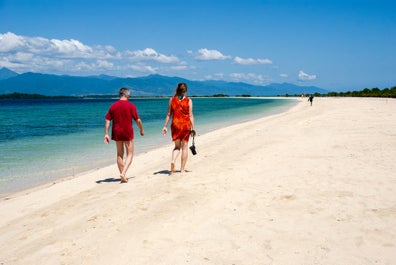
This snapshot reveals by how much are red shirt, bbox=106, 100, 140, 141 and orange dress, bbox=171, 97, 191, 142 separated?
37.2 inches

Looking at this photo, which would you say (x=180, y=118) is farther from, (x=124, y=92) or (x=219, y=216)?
(x=219, y=216)

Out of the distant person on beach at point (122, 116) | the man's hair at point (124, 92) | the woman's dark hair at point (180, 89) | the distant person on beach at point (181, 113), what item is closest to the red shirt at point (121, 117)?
the distant person on beach at point (122, 116)

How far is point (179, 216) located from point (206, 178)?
2.47 meters

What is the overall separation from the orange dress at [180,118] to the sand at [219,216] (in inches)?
39.7

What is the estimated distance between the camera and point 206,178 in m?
7.41

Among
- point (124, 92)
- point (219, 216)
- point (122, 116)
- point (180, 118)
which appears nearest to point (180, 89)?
point (180, 118)

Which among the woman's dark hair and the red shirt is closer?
the red shirt

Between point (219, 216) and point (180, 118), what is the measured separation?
334 centimetres

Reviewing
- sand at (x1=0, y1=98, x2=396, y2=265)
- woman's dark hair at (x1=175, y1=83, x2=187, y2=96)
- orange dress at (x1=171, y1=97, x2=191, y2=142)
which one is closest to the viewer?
sand at (x1=0, y1=98, x2=396, y2=265)

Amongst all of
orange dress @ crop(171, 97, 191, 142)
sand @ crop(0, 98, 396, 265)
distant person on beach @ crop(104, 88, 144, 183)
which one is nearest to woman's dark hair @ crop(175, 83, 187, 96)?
orange dress @ crop(171, 97, 191, 142)

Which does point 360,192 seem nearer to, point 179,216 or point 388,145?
point 179,216

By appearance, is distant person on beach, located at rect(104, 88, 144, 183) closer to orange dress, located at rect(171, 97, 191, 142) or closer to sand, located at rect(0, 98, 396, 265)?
orange dress, located at rect(171, 97, 191, 142)

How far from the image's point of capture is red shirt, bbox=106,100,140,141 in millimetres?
7258

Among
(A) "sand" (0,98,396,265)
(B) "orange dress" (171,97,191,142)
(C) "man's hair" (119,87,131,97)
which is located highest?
(C) "man's hair" (119,87,131,97)
